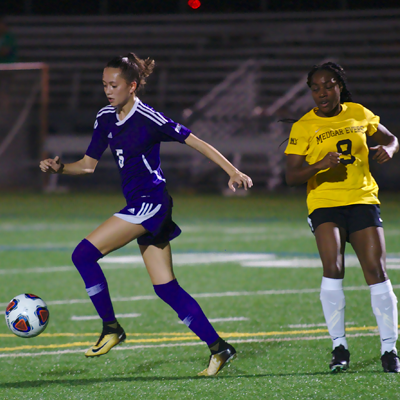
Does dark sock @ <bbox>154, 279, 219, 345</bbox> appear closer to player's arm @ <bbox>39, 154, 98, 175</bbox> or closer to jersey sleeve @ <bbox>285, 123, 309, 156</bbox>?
player's arm @ <bbox>39, 154, 98, 175</bbox>

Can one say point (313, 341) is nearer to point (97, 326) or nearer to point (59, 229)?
point (97, 326)

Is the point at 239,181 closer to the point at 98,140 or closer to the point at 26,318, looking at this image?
the point at 98,140

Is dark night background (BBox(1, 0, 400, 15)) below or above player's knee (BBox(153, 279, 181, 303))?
above

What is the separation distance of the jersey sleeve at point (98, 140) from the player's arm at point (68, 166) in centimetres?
5

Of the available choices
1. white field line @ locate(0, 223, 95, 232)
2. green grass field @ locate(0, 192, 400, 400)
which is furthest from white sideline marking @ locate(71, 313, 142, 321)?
white field line @ locate(0, 223, 95, 232)

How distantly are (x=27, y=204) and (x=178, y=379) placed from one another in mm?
14557

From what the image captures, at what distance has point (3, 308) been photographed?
6715 millimetres

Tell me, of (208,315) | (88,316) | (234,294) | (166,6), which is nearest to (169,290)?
(208,315)

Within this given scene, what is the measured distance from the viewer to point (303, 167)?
4.40 metres

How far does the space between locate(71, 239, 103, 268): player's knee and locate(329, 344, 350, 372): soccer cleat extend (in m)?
1.63

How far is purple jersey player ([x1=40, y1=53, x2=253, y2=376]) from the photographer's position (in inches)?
172

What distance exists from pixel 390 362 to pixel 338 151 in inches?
53.0

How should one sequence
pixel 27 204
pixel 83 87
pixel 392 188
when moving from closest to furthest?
pixel 27 204, pixel 392 188, pixel 83 87

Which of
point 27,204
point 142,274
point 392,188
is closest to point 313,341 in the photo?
point 142,274
